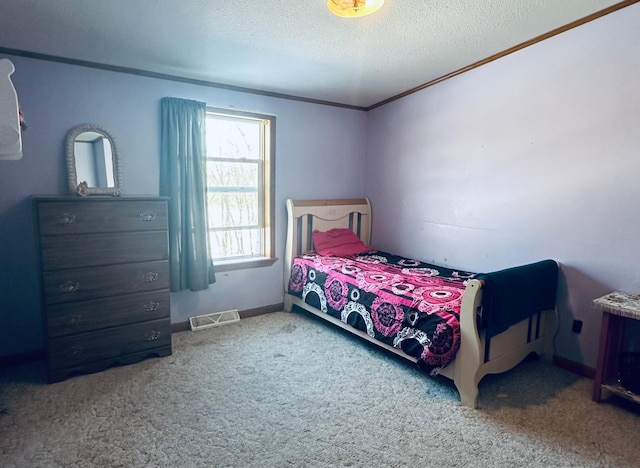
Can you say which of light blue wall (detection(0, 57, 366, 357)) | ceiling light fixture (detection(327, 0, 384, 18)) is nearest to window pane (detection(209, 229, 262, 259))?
light blue wall (detection(0, 57, 366, 357))

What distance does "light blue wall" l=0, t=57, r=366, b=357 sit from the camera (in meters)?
2.71

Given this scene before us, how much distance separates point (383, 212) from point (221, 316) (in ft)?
6.92

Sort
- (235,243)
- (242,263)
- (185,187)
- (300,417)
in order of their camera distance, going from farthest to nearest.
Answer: (235,243) < (242,263) < (185,187) < (300,417)

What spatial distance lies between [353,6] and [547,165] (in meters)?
1.80

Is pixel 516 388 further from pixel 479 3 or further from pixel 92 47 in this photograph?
pixel 92 47

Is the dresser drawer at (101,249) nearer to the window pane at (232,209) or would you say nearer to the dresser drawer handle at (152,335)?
the dresser drawer handle at (152,335)

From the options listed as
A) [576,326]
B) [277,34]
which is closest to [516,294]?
[576,326]

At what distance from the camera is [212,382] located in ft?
8.09

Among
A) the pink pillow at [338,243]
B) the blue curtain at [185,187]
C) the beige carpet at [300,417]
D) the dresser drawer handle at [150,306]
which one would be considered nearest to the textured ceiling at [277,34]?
the blue curtain at [185,187]

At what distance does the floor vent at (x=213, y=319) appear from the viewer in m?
3.41

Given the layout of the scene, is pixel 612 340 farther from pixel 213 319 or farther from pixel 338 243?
pixel 213 319

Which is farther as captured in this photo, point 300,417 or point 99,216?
point 99,216

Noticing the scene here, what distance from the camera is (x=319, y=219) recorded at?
4020 millimetres

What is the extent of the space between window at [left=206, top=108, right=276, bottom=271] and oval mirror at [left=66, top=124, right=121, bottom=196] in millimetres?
844
